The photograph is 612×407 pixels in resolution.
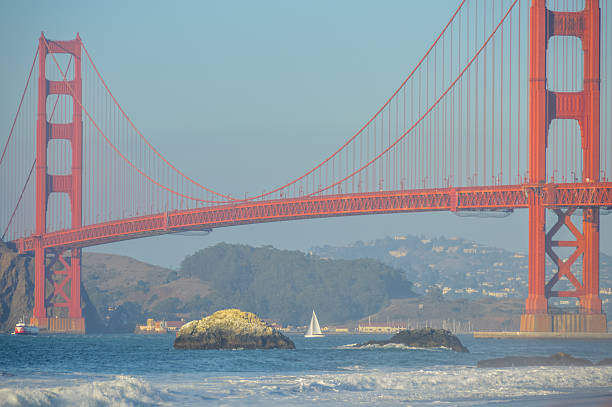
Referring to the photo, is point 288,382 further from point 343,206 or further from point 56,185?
point 56,185

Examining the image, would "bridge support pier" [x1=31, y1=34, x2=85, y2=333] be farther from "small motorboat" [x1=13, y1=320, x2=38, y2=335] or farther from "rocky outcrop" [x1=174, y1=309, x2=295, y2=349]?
"rocky outcrop" [x1=174, y1=309, x2=295, y2=349]

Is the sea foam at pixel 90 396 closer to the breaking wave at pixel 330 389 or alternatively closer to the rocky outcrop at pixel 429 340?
the breaking wave at pixel 330 389

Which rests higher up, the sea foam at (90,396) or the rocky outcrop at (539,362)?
the rocky outcrop at (539,362)

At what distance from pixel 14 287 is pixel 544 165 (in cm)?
6162

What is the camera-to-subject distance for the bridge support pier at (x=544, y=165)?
2675 inches

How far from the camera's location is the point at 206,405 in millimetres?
27453

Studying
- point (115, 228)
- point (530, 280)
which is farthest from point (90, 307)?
point (530, 280)

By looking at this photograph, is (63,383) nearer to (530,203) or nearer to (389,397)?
(389,397)

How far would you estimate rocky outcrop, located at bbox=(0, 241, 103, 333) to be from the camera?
108m

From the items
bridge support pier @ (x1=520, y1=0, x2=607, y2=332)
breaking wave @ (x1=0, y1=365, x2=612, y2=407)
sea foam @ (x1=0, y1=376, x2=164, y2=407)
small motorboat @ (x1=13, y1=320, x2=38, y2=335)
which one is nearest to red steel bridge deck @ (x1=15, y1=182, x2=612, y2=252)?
bridge support pier @ (x1=520, y1=0, x2=607, y2=332)

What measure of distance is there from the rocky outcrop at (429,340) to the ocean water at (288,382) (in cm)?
647

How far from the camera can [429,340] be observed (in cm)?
5784

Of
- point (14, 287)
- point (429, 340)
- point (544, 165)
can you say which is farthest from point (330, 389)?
point (14, 287)

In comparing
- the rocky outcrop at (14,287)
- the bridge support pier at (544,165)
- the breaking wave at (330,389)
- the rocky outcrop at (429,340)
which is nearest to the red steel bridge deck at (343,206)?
the bridge support pier at (544,165)
